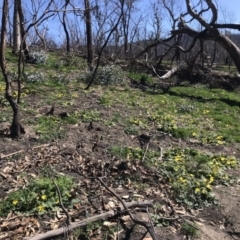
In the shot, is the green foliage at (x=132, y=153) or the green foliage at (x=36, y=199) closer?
the green foliage at (x=36, y=199)

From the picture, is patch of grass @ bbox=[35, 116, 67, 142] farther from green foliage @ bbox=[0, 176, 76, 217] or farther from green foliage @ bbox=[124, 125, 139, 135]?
green foliage @ bbox=[0, 176, 76, 217]

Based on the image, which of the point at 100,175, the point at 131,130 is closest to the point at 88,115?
the point at 131,130

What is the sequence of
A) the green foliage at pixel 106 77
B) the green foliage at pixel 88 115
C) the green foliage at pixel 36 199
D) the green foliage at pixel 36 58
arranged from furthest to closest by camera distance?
the green foliage at pixel 36 58 < the green foliage at pixel 106 77 < the green foliage at pixel 88 115 < the green foliage at pixel 36 199

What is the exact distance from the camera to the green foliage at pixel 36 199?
12.1 feet

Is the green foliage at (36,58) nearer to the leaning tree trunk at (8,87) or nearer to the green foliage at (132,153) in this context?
the leaning tree trunk at (8,87)

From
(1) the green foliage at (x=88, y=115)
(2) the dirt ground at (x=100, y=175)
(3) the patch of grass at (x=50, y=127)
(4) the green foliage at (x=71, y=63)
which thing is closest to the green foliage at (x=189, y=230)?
(2) the dirt ground at (x=100, y=175)

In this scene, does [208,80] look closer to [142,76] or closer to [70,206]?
[142,76]

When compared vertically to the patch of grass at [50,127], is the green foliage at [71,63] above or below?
above

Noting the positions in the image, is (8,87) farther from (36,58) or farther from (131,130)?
(36,58)

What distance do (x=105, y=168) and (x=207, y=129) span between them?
3.69 metres

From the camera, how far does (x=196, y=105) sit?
404 inches

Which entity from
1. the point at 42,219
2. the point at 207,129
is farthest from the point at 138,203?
the point at 207,129

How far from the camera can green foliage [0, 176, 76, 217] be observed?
3676 millimetres

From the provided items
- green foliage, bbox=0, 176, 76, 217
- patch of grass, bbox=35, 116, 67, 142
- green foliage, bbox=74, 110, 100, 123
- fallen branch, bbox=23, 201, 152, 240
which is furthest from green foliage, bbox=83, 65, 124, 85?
fallen branch, bbox=23, 201, 152, 240
